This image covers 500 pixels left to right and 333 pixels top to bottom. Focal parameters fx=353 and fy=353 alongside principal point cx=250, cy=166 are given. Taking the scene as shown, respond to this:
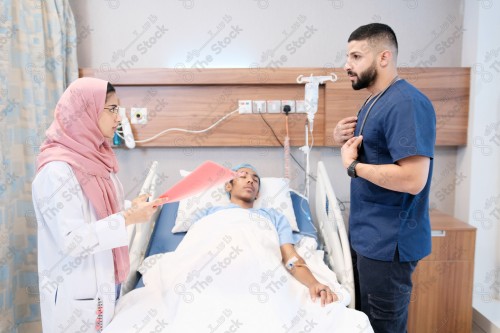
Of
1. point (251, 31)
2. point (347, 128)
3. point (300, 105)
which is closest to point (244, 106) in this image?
point (300, 105)

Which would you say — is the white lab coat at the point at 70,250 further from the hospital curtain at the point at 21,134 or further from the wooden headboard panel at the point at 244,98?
the wooden headboard panel at the point at 244,98

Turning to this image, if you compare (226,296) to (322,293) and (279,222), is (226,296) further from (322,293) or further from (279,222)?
(279,222)

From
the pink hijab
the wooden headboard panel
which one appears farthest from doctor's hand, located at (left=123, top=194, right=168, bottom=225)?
the wooden headboard panel

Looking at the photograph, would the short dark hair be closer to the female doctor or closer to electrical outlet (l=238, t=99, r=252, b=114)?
the female doctor

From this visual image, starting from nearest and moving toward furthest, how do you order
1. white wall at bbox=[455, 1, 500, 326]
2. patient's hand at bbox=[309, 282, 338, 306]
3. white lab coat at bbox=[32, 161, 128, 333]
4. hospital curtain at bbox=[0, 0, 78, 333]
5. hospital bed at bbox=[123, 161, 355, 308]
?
white lab coat at bbox=[32, 161, 128, 333] < patient's hand at bbox=[309, 282, 338, 306] < hospital bed at bbox=[123, 161, 355, 308] < hospital curtain at bbox=[0, 0, 78, 333] < white wall at bbox=[455, 1, 500, 326]

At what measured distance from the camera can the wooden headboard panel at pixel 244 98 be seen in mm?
2502

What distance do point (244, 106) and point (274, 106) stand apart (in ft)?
0.72

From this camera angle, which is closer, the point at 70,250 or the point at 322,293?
the point at 70,250

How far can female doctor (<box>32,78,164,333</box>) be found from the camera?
1244mm

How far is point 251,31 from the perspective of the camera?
2613mm

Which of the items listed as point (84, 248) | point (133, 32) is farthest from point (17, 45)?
point (84, 248)

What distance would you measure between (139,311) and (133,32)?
79.1 inches

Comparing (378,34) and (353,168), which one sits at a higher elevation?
(378,34)

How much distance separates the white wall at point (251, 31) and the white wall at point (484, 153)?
21cm
